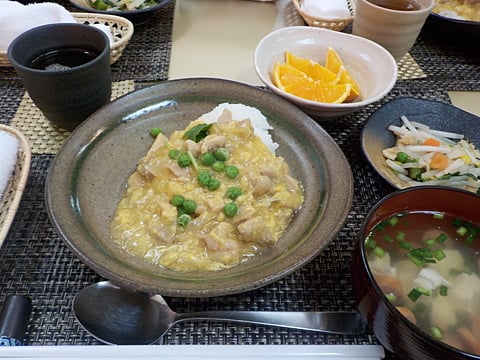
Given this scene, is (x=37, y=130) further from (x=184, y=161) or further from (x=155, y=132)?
(x=184, y=161)

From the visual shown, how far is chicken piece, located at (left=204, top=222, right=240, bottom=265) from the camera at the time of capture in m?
1.47

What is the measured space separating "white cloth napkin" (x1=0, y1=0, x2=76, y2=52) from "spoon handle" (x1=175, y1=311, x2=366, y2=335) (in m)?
1.88

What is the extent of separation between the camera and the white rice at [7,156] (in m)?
1.63

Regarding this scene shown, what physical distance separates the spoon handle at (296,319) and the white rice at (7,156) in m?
0.87

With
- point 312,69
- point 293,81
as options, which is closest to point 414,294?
point 293,81

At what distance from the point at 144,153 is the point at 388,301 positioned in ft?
3.91

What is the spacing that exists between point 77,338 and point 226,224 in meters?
0.61

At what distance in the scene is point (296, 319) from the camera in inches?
53.9

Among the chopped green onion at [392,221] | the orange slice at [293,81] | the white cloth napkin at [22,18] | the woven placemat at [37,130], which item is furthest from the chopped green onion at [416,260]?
the white cloth napkin at [22,18]

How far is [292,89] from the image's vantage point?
2156mm

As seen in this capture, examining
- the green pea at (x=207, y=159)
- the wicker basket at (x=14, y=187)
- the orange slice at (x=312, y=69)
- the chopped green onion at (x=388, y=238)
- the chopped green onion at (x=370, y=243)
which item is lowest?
the wicker basket at (x=14, y=187)

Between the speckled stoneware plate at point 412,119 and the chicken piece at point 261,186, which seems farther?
the speckled stoneware plate at point 412,119

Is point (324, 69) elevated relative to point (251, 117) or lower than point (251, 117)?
elevated

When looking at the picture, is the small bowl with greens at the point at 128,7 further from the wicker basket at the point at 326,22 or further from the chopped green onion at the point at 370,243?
the chopped green onion at the point at 370,243
